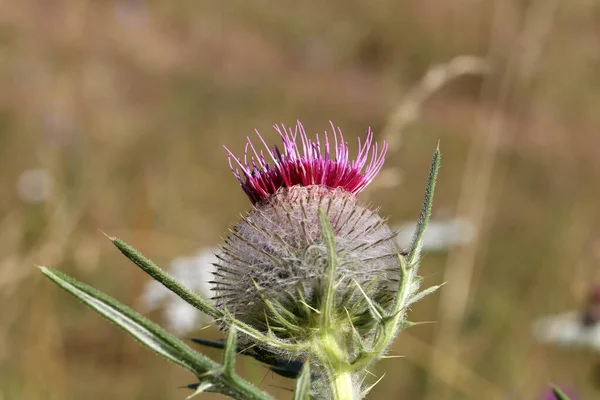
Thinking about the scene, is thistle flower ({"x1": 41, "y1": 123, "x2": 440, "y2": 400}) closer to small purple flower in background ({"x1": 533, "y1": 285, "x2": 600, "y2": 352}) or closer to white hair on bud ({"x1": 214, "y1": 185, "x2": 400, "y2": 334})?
white hair on bud ({"x1": 214, "y1": 185, "x2": 400, "y2": 334})

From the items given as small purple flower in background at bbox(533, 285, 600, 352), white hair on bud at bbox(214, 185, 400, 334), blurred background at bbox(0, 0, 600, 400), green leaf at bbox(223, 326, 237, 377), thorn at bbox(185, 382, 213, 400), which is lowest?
thorn at bbox(185, 382, 213, 400)

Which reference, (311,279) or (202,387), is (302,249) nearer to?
(311,279)

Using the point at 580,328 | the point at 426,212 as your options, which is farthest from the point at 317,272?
the point at 580,328

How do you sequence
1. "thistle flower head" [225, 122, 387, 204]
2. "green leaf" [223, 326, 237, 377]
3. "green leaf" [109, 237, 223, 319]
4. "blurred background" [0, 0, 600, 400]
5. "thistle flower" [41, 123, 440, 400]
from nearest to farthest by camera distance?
"green leaf" [223, 326, 237, 377] < "green leaf" [109, 237, 223, 319] < "thistle flower" [41, 123, 440, 400] < "thistle flower head" [225, 122, 387, 204] < "blurred background" [0, 0, 600, 400]

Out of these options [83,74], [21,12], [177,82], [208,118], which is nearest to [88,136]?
[83,74]

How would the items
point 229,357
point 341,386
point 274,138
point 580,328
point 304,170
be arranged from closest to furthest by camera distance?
point 229,357, point 341,386, point 304,170, point 580,328, point 274,138

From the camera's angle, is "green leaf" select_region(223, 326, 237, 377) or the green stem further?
the green stem

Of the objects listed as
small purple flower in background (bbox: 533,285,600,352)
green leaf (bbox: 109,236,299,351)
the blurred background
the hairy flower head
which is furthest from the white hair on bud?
small purple flower in background (bbox: 533,285,600,352)
